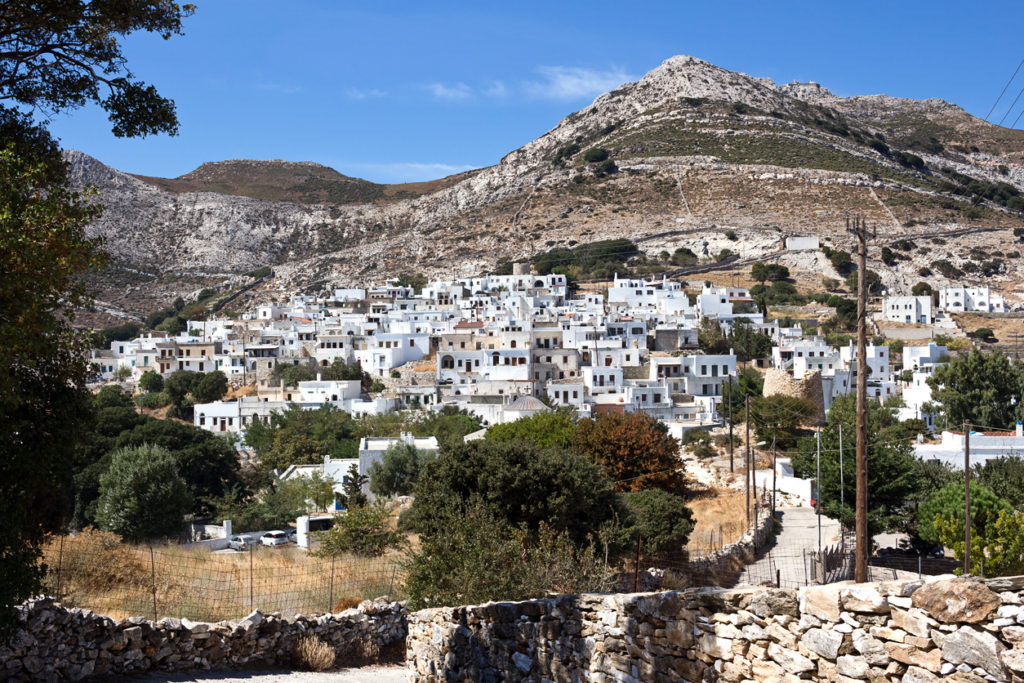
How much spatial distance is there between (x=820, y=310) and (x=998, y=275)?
21823mm

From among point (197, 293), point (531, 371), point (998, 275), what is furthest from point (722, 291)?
point (197, 293)

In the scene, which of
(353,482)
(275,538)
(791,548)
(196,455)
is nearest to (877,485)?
(791,548)

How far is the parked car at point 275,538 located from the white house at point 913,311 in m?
55.5

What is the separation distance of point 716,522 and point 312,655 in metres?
14.7

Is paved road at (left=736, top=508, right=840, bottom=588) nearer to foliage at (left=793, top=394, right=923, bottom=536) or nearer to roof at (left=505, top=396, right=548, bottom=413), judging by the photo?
foliage at (left=793, top=394, right=923, bottom=536)

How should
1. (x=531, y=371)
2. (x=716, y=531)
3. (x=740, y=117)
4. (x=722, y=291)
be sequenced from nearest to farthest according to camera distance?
(x=716, y=531)
(x=531, y=371)
(x=722, y=291)
(x=740, y=117)

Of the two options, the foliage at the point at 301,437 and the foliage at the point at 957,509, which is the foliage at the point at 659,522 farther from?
the foliage at the point at 301,437

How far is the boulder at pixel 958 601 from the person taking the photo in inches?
147

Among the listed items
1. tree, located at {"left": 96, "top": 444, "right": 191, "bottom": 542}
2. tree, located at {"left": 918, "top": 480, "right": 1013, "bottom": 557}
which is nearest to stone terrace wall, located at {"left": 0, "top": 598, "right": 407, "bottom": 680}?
tree, located at {"left": 918, "top": 480, "right": 1013, "bottom": 557}

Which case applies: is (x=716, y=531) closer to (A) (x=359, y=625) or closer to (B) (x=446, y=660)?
(A) (x=359, y=625)

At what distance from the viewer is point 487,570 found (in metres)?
8.16

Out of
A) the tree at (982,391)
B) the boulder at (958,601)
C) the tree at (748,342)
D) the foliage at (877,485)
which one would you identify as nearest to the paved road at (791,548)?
the foliage at (877,485)

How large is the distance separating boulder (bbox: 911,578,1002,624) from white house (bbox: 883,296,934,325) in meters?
67.7

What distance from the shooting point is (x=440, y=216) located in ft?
379
